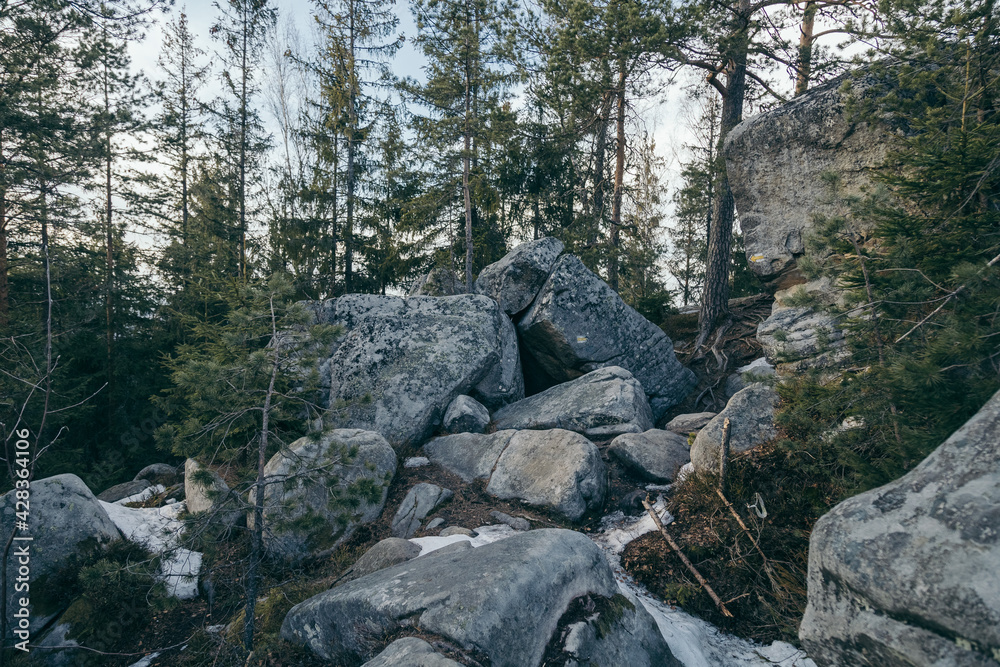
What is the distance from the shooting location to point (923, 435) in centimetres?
344

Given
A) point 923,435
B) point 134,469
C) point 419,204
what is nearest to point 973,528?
point 923,435

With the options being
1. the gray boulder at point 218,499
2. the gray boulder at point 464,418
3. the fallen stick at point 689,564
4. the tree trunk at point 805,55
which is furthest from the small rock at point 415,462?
the tree trunk at point 805,55

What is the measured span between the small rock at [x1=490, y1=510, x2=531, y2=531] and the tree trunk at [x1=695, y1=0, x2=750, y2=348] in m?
7.09

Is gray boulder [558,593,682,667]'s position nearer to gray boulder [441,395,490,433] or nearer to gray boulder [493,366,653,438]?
gray boulder [493,366,653,438]

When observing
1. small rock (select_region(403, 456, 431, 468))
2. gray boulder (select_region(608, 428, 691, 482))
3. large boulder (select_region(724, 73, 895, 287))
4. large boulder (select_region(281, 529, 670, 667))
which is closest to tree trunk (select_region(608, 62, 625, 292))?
large boulder (select_region(724, 73, 895, 287))

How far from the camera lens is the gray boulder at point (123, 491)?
8.67 m

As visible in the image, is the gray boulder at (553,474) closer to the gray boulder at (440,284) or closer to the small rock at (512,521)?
the small rock at (512,521)

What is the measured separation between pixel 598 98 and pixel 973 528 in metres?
8.80

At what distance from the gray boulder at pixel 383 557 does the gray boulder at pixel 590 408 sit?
339cm

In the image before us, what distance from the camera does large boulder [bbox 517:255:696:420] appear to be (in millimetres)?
9828

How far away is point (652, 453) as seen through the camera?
22.7 feet

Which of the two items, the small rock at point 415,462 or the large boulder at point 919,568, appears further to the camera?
the small rock at point 415,462

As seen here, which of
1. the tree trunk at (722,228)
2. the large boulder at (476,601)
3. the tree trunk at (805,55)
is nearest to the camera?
the large boulder at (476,601)

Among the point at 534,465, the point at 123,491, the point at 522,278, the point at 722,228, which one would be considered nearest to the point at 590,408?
the point at 534,465
